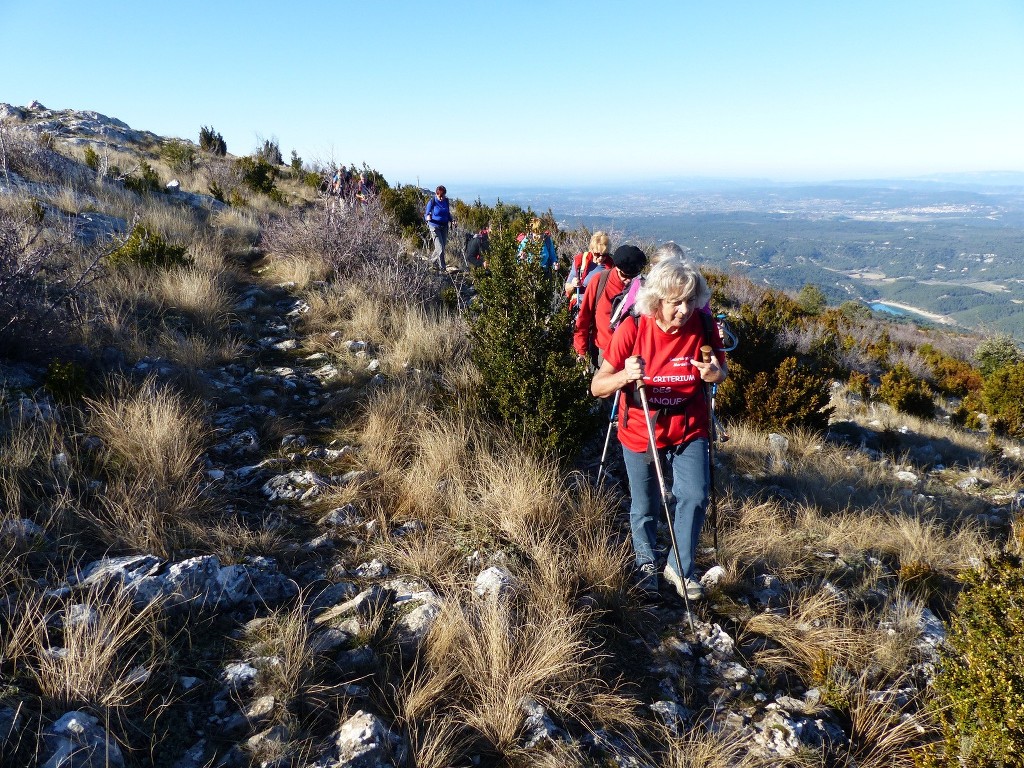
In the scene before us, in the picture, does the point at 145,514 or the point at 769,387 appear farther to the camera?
the point at 769,387

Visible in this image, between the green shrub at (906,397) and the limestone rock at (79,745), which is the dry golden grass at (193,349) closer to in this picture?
the limestone rock at (79,745)

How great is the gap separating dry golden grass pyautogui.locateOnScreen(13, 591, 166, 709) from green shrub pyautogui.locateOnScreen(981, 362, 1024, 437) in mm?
12424

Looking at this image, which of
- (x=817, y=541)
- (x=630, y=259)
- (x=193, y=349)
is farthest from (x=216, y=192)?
(x=817, y=541)

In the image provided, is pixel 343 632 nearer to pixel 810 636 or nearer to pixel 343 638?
pixel 343 638

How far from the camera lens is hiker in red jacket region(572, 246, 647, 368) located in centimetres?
435

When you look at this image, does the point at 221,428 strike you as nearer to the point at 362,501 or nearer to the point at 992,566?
the point at 362,501

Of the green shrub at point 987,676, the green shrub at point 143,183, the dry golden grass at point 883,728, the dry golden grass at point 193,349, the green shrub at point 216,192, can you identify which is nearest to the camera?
the green shrub at point 987,676

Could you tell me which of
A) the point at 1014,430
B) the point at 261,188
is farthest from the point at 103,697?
the point at 261,188

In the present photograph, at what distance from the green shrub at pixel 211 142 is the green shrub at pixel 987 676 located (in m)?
25.5

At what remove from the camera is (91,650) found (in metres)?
1.95

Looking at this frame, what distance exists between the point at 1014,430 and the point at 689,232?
81.3m

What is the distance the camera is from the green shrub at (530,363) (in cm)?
410

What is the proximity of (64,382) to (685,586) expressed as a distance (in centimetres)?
444

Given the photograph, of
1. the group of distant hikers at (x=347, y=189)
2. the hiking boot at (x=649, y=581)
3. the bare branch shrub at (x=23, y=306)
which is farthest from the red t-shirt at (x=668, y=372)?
the group of distant hikers at (x=347, y=189)
